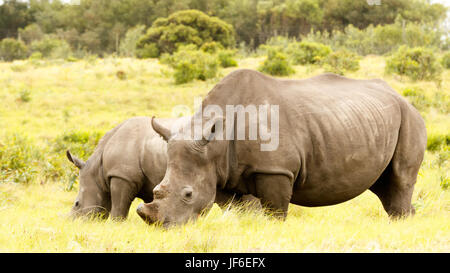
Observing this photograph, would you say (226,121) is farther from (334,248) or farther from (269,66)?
(269,66)

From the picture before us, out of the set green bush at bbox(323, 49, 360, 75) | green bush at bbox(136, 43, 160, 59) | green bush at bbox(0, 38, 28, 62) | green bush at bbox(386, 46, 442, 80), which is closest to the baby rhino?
green bush at bbox(323, 49, 360, 75)

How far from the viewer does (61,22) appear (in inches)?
2179

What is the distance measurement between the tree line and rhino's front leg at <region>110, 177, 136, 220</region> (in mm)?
44982

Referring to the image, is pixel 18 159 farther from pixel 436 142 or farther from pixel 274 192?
pixel 436 142

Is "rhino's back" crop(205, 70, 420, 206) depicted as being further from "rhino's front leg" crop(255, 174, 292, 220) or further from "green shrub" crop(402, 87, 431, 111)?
"green shrub" crop(402, 87, 431, 111)

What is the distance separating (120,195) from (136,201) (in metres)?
2.00

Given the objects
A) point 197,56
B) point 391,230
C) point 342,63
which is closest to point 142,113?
point 197,56

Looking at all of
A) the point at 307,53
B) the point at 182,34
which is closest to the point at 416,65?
the point at 307,53

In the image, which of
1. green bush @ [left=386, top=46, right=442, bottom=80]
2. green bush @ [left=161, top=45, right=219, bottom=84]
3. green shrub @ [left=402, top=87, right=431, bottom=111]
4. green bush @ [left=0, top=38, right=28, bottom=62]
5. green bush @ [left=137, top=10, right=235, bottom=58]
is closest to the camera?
green shrub @ [left=402, top=87, right=431, bottom=111]

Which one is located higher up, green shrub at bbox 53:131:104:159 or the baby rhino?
the baby rhino

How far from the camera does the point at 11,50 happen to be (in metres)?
38.6

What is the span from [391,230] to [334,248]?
791 mm

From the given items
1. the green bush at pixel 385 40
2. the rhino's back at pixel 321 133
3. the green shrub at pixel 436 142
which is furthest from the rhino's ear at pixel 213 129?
the green bush at pixel 385 40

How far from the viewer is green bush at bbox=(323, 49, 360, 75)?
19.3m
